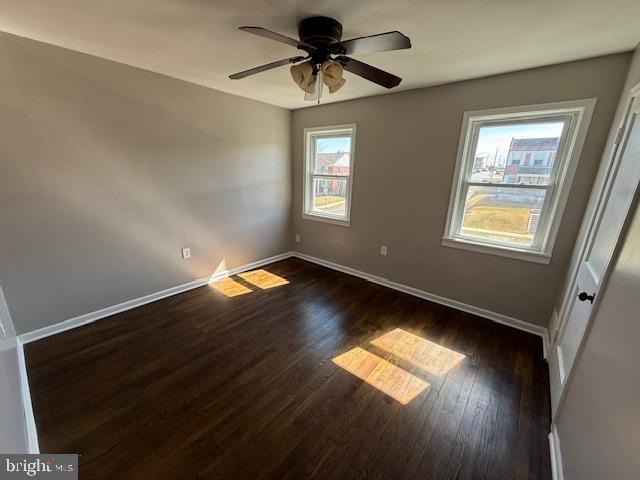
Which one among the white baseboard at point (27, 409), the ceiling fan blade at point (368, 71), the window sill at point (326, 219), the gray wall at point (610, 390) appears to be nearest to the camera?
the gray wall at point (610, 390)

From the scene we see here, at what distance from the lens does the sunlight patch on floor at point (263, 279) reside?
3359 millimetres

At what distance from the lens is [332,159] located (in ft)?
12.2

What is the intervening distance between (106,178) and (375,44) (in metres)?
2.52

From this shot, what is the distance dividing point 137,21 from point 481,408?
332 centimetres

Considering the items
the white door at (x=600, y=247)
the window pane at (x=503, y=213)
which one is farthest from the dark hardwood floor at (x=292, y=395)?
the window pane at (x=503, y=213)

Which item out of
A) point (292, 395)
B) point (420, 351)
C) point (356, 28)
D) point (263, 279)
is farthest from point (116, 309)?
point (356, 28)

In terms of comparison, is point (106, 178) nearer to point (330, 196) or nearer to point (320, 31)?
point (320, 31)

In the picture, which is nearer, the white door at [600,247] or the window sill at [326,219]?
the white door at [600,247]

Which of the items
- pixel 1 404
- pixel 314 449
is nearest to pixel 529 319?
pixel 314 449

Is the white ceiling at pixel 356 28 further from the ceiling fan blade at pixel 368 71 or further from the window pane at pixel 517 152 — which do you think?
the window pane at pixel 517 152

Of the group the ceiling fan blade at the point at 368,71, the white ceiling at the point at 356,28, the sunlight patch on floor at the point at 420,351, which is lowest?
the sunlight patch on floor at the point at 420,351

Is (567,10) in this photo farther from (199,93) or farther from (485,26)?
(199,93)

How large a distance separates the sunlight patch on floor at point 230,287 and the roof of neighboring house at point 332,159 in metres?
2.11

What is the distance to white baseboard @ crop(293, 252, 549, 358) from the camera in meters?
2.44
